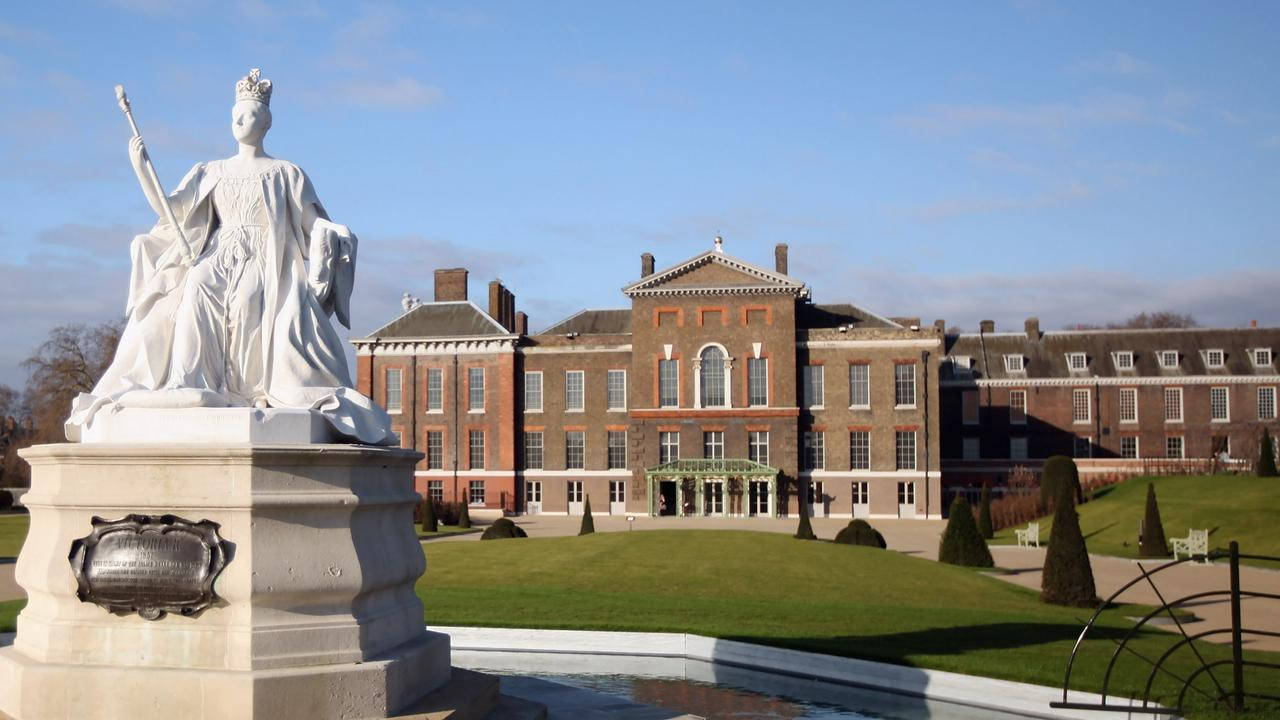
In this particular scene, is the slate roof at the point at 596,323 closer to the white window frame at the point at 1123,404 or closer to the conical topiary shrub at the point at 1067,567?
the white window frame at the point at 1123,404

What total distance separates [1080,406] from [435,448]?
113 ft

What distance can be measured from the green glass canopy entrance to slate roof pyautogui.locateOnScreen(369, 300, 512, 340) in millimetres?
10840

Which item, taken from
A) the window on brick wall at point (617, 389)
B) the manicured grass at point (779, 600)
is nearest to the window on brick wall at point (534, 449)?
the window on brick wall at point (617, 389)

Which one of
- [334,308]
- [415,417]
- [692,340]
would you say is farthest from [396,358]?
[334,308]

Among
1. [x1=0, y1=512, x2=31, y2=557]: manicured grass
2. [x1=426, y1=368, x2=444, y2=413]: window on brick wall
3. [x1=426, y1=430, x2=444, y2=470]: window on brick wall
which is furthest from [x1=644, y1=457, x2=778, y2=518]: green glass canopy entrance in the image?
[x1=0, y1=512, x2=31, y2=557]: manicured grass

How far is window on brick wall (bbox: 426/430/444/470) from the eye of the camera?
55938 millimetres

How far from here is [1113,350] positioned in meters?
61.5

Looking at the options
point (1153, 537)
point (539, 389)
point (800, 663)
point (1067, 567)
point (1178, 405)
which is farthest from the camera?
point (1178, 405)

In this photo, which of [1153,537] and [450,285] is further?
[450,285]

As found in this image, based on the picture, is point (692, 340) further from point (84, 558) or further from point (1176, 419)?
point (84, 558)

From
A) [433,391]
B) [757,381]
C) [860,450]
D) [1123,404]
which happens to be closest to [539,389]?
[433,391]

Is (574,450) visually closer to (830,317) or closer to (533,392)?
(533,392)

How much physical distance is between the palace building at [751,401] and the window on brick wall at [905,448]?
7cm

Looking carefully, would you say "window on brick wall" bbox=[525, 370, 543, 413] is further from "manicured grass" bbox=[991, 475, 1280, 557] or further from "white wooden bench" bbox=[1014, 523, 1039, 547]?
"white wooden bench" bbox=[1014, 523, 1039, 547]
